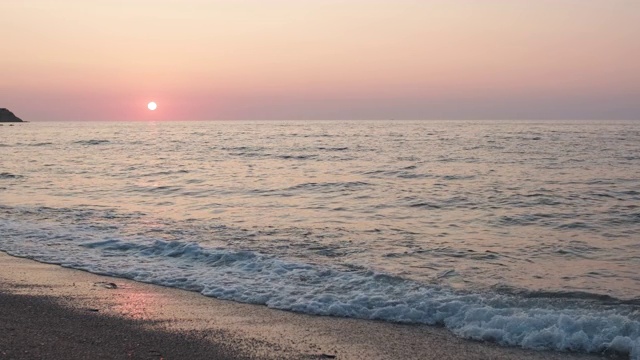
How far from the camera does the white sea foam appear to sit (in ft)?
21.8

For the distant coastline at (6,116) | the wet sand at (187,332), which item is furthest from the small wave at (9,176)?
the distant coastline at (6,116)

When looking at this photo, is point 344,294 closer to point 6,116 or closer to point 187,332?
point 187,332

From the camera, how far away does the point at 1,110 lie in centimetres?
17312

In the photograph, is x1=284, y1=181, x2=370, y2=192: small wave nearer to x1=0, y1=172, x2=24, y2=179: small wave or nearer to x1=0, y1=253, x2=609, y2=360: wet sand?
x1=0, y1=253, x2=609, y2=360: wet sand

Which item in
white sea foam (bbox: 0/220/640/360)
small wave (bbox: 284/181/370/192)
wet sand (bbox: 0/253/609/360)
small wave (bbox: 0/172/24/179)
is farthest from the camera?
small wave (bbox: 0/172/24/179)

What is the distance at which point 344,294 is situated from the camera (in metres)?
8.34

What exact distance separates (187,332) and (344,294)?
2638mm

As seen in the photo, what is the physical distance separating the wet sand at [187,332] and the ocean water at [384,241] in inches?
17.5

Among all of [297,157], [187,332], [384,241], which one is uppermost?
[187,332]

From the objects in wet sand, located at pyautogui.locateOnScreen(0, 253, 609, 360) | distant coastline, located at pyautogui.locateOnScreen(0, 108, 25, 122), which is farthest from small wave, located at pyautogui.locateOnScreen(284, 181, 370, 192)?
distant coastline, located at pyautogui.locateOnScreen(0, 108, 25, 122)

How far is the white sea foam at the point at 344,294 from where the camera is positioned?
6.65 m

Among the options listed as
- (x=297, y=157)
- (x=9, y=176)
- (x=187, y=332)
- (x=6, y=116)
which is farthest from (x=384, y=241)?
(x=6, y=116)

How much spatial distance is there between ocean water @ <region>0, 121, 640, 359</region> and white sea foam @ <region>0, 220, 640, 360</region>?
0.03 metres

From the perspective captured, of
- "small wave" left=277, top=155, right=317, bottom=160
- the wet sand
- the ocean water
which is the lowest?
"small wave" left=277, top=155, right=317, bottom=160
